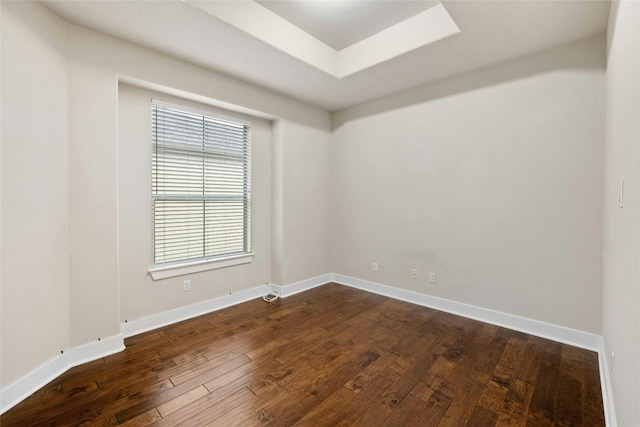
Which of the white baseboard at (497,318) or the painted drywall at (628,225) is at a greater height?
the painted drywall at (628,225)

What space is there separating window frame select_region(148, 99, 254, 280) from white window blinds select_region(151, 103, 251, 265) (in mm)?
14

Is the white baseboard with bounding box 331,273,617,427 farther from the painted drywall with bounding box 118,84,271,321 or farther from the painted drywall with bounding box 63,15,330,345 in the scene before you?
the painted drywall with bounding box 63,15,330,345

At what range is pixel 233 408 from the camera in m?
1.77

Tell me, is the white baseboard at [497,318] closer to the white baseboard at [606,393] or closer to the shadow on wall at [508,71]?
the white baseboard at [606,393]

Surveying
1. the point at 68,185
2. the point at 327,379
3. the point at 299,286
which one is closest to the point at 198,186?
the point at 68,185

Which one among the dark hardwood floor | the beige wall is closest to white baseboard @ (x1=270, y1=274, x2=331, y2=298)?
the dark hardwood floor

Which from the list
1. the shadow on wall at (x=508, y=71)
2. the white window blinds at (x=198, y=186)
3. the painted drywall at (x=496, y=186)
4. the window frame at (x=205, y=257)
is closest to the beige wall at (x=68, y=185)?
the window frame at (x=205, y=257)

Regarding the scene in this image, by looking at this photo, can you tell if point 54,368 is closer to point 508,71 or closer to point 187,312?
point 187,312

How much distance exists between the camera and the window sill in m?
2.89

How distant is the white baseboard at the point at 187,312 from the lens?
273 centimetres

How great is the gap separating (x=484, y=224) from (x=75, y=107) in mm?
3857

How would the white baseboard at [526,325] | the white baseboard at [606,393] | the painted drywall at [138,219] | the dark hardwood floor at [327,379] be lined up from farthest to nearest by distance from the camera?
the painted drywall at [138,219]
the white baseboard at [526,325]
the dark hardwood floor at [327,379]
the white baseboard at [606,393]

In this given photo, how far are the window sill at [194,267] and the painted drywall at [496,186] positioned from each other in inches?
68.1

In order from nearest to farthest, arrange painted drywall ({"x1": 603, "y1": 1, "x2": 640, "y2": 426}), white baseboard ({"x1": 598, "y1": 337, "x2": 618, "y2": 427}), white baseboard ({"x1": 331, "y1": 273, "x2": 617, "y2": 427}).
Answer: painted drywall ({"x1": 603, "y1": 1, "x2": 640, "y2": 426}) < white baseboard ({"x1": 598, "y1": 337, "x2": 618, "y2": 427}) < white baseboard ({"x1": 331, "y1": 273, "x2": 617, "y2": 427})
